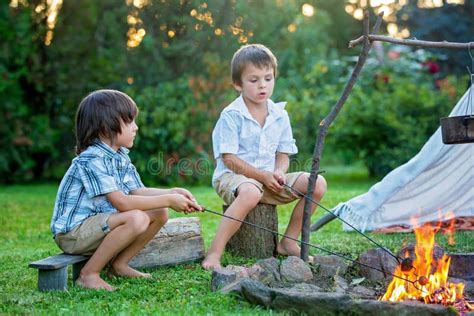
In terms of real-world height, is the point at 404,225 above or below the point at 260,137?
below

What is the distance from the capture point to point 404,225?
20.4 ft

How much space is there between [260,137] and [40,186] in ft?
19.4

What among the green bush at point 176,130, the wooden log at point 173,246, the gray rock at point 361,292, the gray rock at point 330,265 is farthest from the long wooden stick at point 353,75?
the green bush at point 176,130

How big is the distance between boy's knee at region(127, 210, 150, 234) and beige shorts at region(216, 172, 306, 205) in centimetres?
84

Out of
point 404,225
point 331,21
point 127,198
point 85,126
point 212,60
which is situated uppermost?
point 331,21

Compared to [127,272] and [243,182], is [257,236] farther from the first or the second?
[127,272]

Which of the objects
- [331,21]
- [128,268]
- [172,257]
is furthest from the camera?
[331,21]

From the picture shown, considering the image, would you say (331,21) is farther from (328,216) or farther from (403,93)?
(328,216)

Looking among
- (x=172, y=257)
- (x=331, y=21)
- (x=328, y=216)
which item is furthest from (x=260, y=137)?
(x=331, y=21)

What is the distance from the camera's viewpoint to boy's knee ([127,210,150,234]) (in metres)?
4.04

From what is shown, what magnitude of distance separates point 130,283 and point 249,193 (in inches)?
37.7

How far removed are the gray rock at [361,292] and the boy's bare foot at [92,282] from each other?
4.05 feet

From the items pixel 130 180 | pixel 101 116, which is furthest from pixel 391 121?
pixel 101 116

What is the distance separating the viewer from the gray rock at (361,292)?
3.77m
